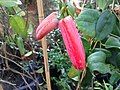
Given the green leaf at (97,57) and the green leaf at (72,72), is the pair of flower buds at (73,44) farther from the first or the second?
the green leaf at (72,72)

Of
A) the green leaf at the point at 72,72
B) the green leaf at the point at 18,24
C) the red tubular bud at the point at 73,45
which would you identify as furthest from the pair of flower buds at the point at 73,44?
the green leaf at the point at 18,24

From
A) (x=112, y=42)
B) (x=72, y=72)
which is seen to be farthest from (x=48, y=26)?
(x=72, y=72)

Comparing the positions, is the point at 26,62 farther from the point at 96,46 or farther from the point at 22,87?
the point at 96,46

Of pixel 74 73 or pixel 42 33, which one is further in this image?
pixel 74 73

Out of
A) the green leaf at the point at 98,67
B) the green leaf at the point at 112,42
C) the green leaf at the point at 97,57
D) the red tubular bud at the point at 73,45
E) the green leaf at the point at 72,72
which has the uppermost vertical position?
the red tubular bud at the point at 73,45

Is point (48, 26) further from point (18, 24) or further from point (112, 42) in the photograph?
point (18, 24)

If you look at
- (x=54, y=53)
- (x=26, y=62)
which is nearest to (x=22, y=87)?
(x=26, y=62)

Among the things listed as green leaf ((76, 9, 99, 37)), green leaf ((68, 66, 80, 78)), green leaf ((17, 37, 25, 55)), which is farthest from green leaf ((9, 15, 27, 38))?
green leaf ((76, 9, 99, 37))
